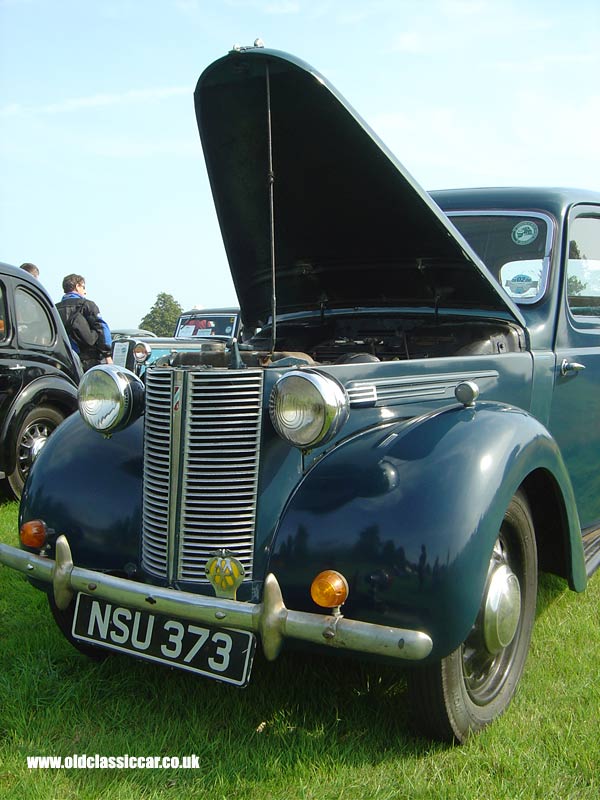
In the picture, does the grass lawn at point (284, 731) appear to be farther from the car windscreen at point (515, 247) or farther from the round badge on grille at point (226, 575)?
the car windscreen at point (515, 247)

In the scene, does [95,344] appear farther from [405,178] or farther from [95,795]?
[95,795]

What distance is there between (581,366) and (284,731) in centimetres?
214

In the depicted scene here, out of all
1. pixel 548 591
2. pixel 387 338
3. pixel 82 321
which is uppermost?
pixel 387 338

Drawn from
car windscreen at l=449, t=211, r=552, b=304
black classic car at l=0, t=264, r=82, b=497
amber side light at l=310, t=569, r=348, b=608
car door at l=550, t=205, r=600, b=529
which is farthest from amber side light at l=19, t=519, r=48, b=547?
black classic car at l=0, t=264, r=82, b=497

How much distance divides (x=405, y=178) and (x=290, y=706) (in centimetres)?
196

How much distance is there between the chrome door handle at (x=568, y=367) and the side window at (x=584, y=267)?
0.28 metres

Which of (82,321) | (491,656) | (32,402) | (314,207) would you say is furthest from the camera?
(82,321)

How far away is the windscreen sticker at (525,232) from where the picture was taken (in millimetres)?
3701

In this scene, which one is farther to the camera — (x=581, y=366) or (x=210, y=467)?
(x=581, y=366)

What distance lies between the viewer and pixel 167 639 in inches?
94.3

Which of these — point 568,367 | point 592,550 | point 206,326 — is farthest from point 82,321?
point 206,326

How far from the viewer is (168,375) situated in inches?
103

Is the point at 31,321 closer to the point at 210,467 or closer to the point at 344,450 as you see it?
the point at 210,467

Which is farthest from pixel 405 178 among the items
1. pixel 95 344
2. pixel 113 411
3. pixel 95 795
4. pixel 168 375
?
pixel 95 344
